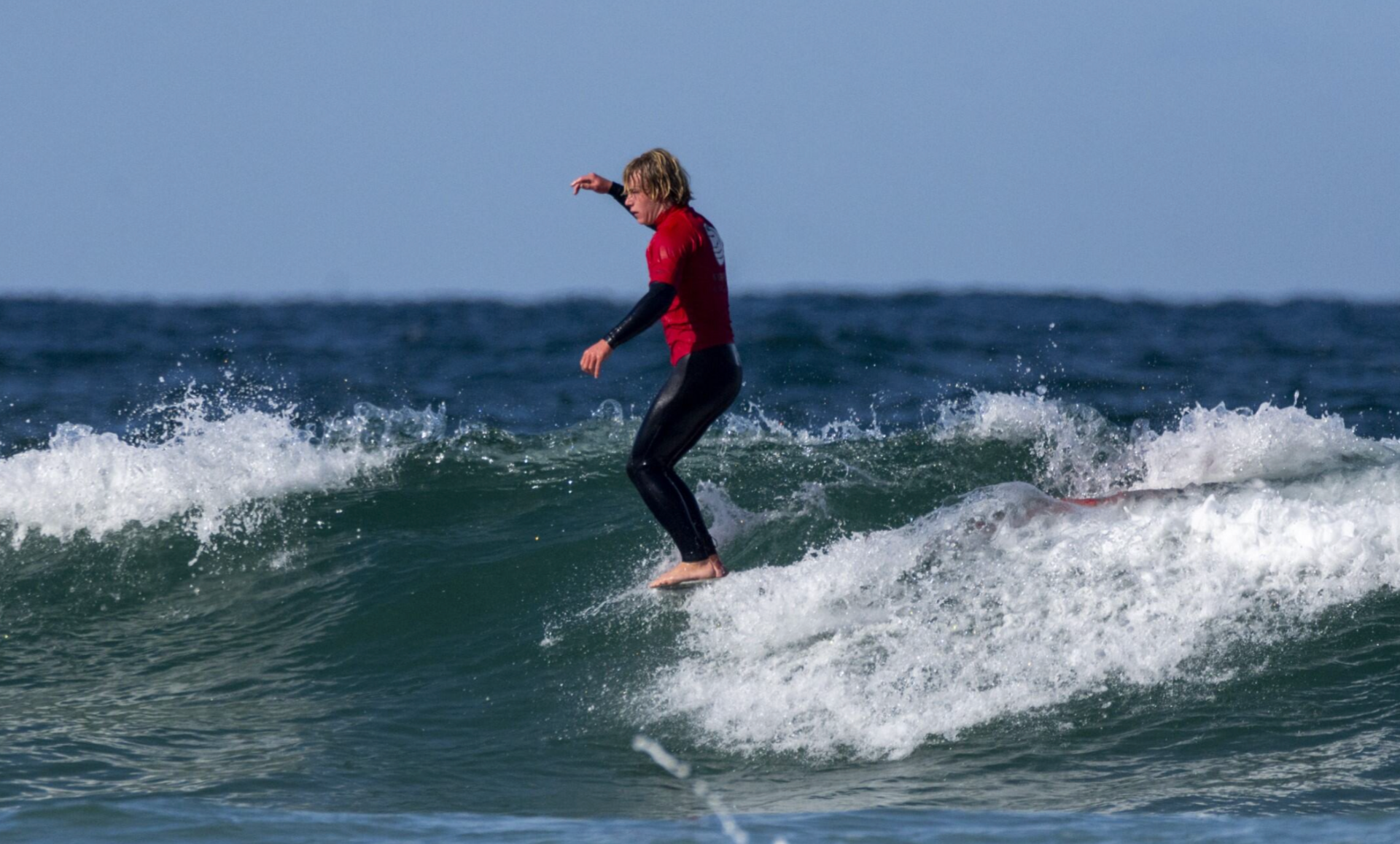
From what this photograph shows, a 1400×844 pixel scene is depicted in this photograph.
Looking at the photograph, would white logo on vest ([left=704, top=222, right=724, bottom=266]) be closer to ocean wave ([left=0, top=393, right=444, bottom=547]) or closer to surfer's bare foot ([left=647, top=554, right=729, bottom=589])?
surfer's bare foot ([left=647, top=554, right=729, bottom=589])

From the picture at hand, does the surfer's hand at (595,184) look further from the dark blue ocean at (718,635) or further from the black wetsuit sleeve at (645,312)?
the dark blue ocean at (718,635)

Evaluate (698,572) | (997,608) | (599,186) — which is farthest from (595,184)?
(997,608)

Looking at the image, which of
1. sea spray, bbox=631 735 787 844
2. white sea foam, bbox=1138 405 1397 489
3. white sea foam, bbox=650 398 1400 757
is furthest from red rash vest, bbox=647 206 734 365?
white sea foam, bbox=1138 405 1397 489

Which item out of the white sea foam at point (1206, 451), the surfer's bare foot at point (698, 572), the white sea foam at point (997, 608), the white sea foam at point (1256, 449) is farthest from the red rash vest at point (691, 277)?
the white sea foam at point (1256, 449)

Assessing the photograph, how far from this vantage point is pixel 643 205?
5.90 m

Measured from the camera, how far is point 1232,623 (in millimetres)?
5738

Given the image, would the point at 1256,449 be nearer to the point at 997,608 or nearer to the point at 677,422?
the point at 997,608

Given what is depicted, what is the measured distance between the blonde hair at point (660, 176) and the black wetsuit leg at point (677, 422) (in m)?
0.67

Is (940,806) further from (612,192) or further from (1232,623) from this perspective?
(612,192)

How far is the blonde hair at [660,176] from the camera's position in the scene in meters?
5.87

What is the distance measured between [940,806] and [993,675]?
0.99m

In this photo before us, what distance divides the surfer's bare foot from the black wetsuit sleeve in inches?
42.7

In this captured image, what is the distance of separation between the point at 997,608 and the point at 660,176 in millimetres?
2288

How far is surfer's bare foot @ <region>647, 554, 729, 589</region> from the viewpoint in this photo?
6086mm
